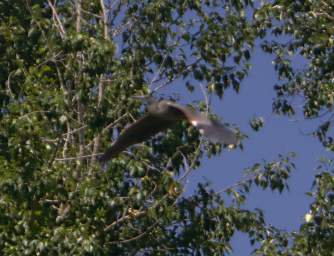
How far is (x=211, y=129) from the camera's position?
27.4 ft

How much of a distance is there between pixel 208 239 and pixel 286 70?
2847 mm

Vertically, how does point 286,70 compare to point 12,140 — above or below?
above

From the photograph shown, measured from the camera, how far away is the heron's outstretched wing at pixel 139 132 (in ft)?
29.5

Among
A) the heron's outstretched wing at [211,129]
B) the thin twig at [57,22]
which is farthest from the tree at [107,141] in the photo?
the heron's outstretched wing at [211,129]

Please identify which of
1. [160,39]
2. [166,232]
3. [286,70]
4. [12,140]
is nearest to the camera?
[12,140]

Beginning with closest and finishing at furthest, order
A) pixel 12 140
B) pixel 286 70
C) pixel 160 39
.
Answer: pixel 12 140 < pixel 160 39 < pixel 286 70

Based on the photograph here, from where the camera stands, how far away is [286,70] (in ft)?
51.3

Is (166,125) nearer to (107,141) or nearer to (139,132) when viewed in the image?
(139,132)

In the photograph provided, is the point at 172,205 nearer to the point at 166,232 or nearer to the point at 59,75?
the point at 166,232

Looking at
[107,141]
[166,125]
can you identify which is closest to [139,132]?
[166,125]

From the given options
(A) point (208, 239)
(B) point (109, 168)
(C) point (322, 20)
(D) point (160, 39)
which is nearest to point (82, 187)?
(B) point (109, 168)

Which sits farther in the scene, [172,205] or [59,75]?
[59,75]

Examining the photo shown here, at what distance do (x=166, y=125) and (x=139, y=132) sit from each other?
0.21 meters

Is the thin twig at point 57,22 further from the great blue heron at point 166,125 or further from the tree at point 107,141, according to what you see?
the great blue heron at point 166,125
